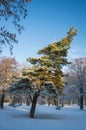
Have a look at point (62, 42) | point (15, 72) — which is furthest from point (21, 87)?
point (15, 72)

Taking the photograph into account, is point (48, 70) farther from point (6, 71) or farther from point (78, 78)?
point (78, 78)

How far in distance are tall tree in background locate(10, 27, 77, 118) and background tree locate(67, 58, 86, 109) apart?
1680cm

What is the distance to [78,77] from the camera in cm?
4612

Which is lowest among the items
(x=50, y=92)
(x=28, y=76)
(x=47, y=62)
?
(x=50, y=92)

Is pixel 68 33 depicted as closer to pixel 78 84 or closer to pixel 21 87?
pixel 21 87

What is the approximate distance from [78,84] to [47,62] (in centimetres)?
1912

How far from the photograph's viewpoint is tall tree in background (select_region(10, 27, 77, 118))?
27891mm

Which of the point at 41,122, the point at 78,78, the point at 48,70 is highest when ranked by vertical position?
the point at 78,78

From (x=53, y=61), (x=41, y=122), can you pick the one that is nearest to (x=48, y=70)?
(x=53, y=61)

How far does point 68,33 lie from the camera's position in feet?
98.5

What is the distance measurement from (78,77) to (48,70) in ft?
62.8

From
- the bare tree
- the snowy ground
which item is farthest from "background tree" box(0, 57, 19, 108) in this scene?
the snowy ground

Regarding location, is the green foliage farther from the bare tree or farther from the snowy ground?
the bare tree

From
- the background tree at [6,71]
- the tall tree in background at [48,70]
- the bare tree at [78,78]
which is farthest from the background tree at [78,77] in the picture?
the tall tree in background at [48,70]
